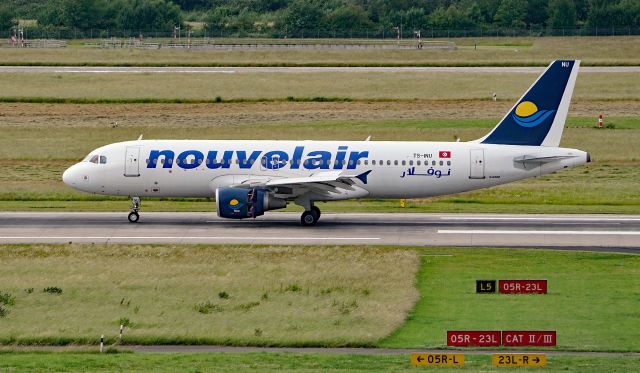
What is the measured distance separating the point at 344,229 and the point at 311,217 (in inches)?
70.7

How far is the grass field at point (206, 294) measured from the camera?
38.2 meters

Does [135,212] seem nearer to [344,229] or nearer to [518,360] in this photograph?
[344,229]

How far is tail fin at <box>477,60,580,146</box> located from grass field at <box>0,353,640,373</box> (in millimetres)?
25044

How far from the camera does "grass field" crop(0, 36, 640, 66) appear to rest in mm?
130875

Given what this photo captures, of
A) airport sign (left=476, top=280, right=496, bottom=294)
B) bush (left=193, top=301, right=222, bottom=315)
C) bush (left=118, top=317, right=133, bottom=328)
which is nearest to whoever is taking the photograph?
bush (left=118, top=317, right=133, bottom=328)

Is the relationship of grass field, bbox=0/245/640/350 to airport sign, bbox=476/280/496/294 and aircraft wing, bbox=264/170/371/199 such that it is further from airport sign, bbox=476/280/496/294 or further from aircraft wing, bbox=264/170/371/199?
aircraft wing, bbox=264/170/371/199

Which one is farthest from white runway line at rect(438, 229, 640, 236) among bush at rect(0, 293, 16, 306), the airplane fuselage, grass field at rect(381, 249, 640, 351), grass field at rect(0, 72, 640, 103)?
grass field at rect(0, 72, 640, 103)

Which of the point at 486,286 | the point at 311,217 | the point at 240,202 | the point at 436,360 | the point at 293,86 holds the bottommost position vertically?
the point at 486,286

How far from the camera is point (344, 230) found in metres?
57.3

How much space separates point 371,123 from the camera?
93.3 meters

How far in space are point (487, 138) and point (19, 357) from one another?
30.6 meters

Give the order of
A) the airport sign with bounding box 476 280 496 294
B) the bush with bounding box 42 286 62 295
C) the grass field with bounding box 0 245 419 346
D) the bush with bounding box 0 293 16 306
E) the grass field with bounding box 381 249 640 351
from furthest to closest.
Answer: the airport sign with bounding box 476 280 496 294
the bush with bounding box 42 286 62 295
the bush with bounding box 0 293 16 306
the grass field with bounding box 0 245 419 346
the grass field with bounding box 381 249 640 351

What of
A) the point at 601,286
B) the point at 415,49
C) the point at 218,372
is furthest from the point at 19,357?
the point at 415,49

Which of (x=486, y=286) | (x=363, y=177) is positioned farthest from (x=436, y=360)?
(x=363, y=177)
